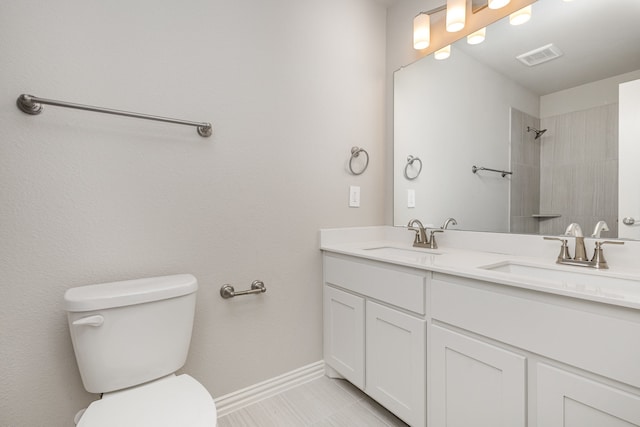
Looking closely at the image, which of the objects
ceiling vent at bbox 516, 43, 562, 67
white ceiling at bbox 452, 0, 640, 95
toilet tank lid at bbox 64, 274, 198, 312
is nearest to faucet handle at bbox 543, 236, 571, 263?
white ceiling at bbox 452, 0, 640, 95

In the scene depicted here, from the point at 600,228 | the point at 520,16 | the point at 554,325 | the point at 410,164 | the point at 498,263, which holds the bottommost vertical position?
the point at 554,325

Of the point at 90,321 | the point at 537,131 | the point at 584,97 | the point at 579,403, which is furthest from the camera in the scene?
the point at 537,131

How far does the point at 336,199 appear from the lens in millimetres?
1844

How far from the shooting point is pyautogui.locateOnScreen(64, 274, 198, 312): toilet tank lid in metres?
0.99

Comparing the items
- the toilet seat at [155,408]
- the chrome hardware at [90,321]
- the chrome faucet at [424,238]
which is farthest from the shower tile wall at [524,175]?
the chrome hardware at [90,321]

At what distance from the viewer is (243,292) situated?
149 cm

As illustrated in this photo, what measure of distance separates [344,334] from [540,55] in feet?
5.37

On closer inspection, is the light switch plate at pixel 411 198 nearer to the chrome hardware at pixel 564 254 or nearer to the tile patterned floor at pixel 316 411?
the chrome hardware at pixel 564 254

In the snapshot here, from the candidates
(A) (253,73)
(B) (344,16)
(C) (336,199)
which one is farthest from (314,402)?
(B) (344,16)

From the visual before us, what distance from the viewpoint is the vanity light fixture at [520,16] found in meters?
1.38

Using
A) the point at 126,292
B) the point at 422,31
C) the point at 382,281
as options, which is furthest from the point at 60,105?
the point at 422,31

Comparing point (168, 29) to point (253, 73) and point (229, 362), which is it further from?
point (229, 362)

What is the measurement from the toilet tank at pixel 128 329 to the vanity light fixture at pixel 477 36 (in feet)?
6.02

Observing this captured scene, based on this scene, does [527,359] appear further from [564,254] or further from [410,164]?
[410,164]
